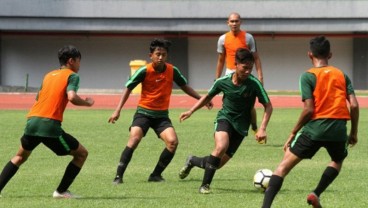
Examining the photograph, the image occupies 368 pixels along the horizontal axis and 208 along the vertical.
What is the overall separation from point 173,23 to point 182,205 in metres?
36.0

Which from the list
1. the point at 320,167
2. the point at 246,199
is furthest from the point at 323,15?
the point at 246,199

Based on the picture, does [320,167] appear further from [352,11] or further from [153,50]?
[352,11]

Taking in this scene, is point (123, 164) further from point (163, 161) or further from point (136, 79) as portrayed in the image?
point (136, 79)

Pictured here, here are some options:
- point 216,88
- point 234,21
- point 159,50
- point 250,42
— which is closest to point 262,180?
point 216,88

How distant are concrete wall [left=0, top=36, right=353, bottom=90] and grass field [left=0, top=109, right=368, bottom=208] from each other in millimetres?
27192

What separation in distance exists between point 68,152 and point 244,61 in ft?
7.37

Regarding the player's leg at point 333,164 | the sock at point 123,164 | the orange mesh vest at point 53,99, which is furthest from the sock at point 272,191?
the sock at point 123,164

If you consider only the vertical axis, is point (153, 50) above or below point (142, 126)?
above

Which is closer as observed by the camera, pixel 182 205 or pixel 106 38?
pixel 182 205

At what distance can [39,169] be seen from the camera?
13.5 meters

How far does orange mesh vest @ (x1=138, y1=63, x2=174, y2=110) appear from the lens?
12188mm

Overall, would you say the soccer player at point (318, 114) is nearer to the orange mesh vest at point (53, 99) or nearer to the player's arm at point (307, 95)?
the player's arm at point (307, 95)

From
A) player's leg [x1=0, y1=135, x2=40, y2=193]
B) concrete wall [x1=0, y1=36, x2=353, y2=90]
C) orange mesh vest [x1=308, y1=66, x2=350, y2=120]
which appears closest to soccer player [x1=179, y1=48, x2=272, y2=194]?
orange mesh vest [x1=308, y1=66, x2=350, y2=120]

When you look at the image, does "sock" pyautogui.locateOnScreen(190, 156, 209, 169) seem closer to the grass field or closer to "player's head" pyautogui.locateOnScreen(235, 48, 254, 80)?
the grass field
